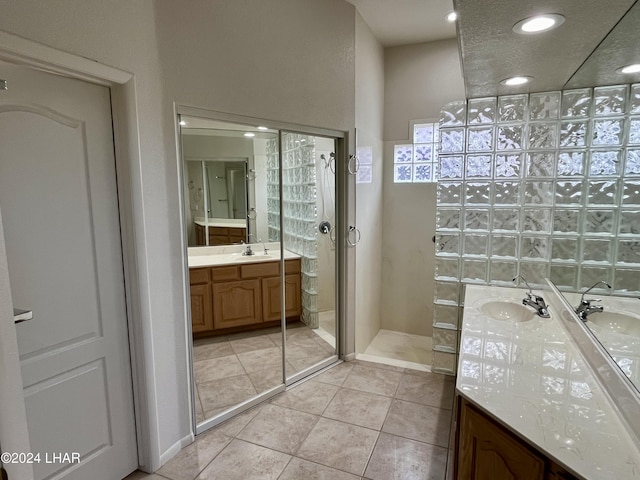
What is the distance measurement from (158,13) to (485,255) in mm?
2729

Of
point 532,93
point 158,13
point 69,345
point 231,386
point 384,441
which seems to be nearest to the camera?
point 69,345

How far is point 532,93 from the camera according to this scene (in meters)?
2.56

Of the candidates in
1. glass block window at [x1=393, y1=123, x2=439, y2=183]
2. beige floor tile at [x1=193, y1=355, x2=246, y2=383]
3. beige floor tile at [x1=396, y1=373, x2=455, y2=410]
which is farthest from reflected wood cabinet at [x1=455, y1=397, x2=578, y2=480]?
glass block window at [x1=393, y1=123, x2=439, y2=183]

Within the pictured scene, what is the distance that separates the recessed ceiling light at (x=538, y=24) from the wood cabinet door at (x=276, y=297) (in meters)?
2.28

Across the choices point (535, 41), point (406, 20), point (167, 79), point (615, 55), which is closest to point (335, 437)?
point (167, 79)

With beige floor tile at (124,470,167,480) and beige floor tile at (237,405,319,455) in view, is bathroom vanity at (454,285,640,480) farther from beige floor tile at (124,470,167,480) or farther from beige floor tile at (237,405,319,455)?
beige floor tile at (124,470,167,480)

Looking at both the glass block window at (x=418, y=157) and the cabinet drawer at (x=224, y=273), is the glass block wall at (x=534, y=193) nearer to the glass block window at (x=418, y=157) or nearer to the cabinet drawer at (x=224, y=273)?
the glass block window at (x=418, y=157)

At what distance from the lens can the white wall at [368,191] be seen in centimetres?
332

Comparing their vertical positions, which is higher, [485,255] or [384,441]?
[485,255]

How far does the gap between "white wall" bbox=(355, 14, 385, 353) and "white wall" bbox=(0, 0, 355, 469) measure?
2.62 ft

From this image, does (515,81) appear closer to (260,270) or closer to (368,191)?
(368,191)

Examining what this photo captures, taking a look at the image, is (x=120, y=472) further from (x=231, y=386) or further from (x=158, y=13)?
(x=158, y=13)

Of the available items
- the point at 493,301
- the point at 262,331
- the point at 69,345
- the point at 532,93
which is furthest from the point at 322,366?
the point at 532,93

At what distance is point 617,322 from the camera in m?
1.51
